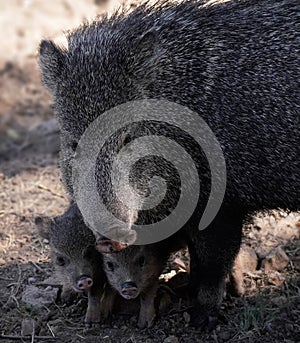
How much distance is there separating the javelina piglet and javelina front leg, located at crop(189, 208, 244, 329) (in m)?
0.18

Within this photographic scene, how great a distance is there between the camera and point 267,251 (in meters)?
4.92

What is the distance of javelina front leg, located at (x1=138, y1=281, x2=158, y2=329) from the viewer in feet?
13.9

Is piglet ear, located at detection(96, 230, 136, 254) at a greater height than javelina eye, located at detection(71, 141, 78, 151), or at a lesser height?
lesser

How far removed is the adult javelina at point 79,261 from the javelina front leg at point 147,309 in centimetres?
21

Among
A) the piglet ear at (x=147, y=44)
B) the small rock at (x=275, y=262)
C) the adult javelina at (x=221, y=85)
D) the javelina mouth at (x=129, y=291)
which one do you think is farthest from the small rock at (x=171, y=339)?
the piglet ear at (x=147, y=44)

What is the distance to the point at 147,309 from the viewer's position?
4.25 m

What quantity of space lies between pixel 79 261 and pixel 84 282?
6.4 inches

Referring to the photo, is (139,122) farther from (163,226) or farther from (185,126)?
(163,226)

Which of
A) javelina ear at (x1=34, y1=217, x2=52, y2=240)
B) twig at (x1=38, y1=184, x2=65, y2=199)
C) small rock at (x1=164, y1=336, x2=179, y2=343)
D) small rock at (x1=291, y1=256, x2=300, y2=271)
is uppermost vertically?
javelina ear at (x1=34, y1=217, x2=52, y2=240)

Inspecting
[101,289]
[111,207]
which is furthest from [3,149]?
[111,207]

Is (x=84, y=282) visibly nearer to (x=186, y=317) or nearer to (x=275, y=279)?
(x=186, y=317)

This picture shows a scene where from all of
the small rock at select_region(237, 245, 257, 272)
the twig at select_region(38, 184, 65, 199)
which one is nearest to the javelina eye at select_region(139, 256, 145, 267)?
the small rock at select_region(237, 245, 257, 272)

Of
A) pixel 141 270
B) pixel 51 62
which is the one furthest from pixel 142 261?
pixel 51 62

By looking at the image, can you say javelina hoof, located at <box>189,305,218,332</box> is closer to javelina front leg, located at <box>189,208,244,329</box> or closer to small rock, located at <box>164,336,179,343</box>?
javelina front leg, located at <box>189,208,244,329</box>
